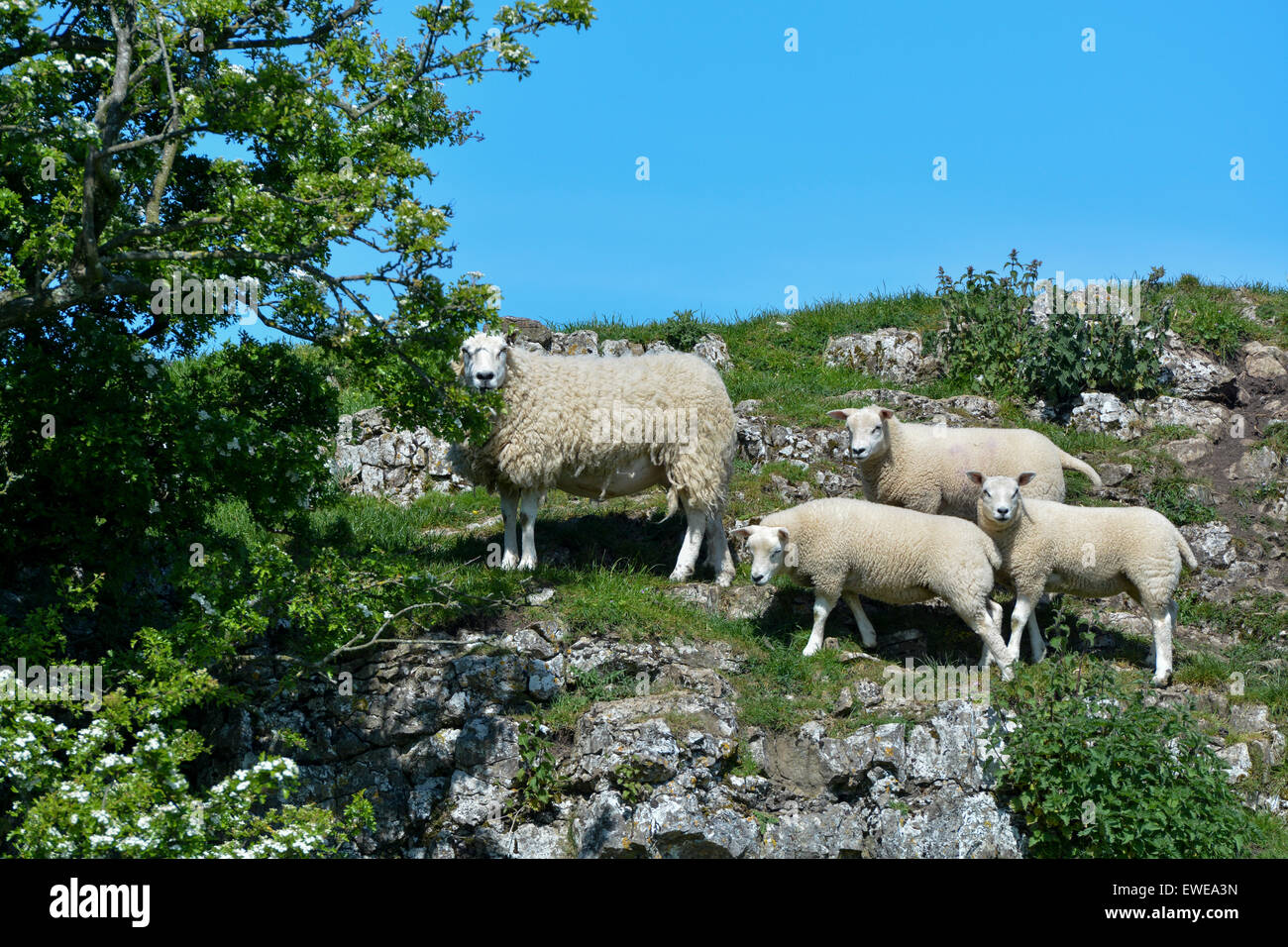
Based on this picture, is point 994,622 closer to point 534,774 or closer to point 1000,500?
point 1000,500

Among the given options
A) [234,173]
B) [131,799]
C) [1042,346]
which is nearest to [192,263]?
[234,173]

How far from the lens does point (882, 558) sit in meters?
12.2

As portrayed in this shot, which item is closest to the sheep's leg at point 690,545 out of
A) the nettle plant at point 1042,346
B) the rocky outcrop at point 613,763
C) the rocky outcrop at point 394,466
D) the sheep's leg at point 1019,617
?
the rocky outcrop at point 613,763

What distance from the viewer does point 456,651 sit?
480 inches

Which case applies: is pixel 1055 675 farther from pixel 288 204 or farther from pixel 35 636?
pixel 35 636

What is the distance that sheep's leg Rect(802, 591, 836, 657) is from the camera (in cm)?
1254

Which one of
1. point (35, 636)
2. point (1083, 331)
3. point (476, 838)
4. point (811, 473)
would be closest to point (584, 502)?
point (811, 473)

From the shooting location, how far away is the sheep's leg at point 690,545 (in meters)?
14.2

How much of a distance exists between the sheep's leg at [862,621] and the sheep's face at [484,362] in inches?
189

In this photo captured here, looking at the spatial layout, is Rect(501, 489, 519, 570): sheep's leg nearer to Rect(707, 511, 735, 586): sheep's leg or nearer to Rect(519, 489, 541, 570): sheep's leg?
Rect(519, 489, 541, 570): sheep's leg

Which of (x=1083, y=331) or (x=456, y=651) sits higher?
(x=1083, y=331)
